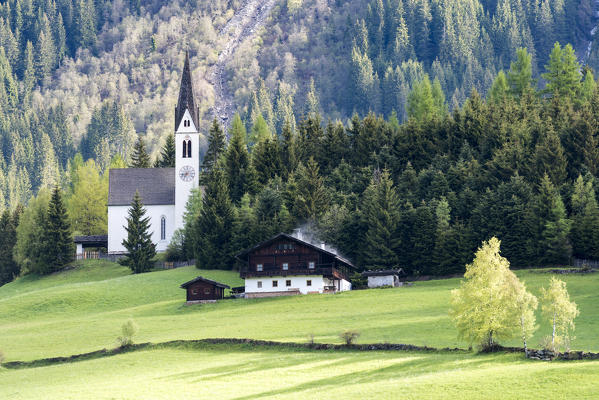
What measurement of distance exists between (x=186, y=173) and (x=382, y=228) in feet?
135

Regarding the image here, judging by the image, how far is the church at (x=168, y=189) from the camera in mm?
141000

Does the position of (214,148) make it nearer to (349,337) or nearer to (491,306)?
(349,337)

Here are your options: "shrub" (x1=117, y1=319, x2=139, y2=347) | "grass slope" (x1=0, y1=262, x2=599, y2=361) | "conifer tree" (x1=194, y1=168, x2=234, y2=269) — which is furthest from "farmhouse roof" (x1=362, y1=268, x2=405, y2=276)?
"shrub" (x1=117, y1=319, x2=139, y2=347)

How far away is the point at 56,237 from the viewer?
130375mm

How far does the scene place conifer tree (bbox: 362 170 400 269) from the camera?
109 metres

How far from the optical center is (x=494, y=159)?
120 m

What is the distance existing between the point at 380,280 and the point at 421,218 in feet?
34.7

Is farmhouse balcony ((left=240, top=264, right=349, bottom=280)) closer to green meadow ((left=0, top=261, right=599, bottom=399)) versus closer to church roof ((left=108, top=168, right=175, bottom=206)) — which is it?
green meadow ((left=0, top=261, right=599, bottom=399))

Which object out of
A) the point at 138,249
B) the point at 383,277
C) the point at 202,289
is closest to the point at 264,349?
the point at 202,289

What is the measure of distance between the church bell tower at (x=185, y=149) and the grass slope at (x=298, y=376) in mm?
72253

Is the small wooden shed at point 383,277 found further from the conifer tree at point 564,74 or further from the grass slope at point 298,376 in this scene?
the conifer tree at point 564,74

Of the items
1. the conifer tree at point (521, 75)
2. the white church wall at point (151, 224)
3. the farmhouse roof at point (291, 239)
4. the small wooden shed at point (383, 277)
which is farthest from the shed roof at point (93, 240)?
the conifer tree at point (521, 75)

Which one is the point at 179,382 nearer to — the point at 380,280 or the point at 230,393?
the point at 230,393

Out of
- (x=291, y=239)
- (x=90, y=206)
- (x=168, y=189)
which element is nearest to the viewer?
(x=291, y=239)
